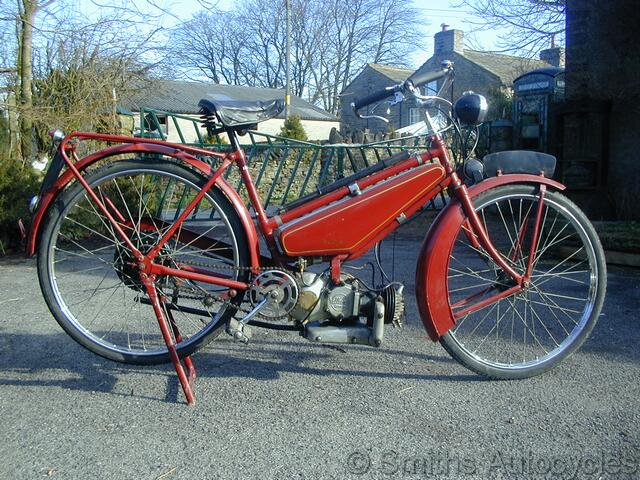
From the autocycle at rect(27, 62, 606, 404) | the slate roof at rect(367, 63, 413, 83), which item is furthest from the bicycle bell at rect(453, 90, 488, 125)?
the slate roof at rect(367, 63, 413, 83)

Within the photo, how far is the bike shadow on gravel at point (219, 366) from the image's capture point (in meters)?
3.29

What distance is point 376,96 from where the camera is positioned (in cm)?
316

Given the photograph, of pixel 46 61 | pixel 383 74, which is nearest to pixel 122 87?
pixel 46 61

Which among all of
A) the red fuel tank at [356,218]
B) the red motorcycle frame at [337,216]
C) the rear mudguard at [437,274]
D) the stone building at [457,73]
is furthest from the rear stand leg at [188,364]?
the stone building at [457,73]

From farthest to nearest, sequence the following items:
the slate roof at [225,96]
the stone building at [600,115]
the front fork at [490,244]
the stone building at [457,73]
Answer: the slate roof at [225,96]
the stone building at [457,73]
the stone building at [600,115]
the front fork at [490,244]

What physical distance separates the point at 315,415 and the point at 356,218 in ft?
3.03

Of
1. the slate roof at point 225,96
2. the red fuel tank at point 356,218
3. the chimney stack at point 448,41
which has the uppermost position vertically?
the chimney stack at point 448,41

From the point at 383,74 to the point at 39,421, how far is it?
44746mm

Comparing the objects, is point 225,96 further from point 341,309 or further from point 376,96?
point 341,309

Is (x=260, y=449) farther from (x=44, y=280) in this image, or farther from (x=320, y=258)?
(x=44, y=280)

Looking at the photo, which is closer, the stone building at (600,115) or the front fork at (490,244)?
the front fork at (490,244)

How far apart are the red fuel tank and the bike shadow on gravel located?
29.0 inches

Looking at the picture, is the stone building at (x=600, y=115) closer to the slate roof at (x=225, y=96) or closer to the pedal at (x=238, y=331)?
the pedal at (x=238, y=331)

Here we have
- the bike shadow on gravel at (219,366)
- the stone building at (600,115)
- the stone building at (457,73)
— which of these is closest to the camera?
the bike shadow on gravel at (219,366)
